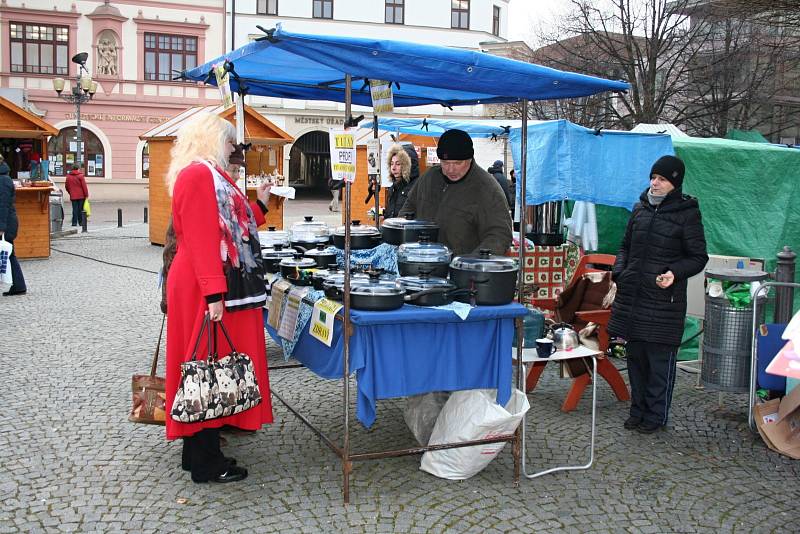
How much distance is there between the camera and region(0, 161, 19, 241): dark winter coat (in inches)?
362

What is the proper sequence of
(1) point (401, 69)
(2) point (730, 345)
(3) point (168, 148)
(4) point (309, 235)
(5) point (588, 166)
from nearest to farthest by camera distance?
1. (1) point (401, 69)
2. (2) point (730, 345)
3. (4) point (309, 235)
4. (5) point (588, 166)
5. (3) point (168, 148)

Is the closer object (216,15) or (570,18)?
(570,18)

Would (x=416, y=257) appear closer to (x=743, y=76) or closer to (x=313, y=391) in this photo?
(x=313, y=391)

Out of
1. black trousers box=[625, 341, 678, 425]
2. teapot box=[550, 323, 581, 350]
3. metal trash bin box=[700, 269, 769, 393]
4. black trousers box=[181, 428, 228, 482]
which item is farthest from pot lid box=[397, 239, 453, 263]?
metal trash bin box=[700, 269, 769, 393]

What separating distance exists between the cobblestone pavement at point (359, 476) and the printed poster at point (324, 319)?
74 centimetres

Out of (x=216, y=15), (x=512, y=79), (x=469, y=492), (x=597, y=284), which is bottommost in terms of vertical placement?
(x=469, y=492)

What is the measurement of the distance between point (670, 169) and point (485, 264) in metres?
1.61

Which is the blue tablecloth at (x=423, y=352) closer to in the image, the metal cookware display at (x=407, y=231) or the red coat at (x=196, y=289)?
the red coat at (x=196, y=289)

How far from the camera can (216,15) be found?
36.1m

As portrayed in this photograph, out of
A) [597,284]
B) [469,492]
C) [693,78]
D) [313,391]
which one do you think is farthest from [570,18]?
[469,492]

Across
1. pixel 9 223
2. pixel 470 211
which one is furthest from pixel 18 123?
pixel 470 211

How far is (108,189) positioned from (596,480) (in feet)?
108

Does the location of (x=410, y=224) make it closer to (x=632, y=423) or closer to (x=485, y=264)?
(x=485, y=264)

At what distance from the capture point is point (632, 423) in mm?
5137
